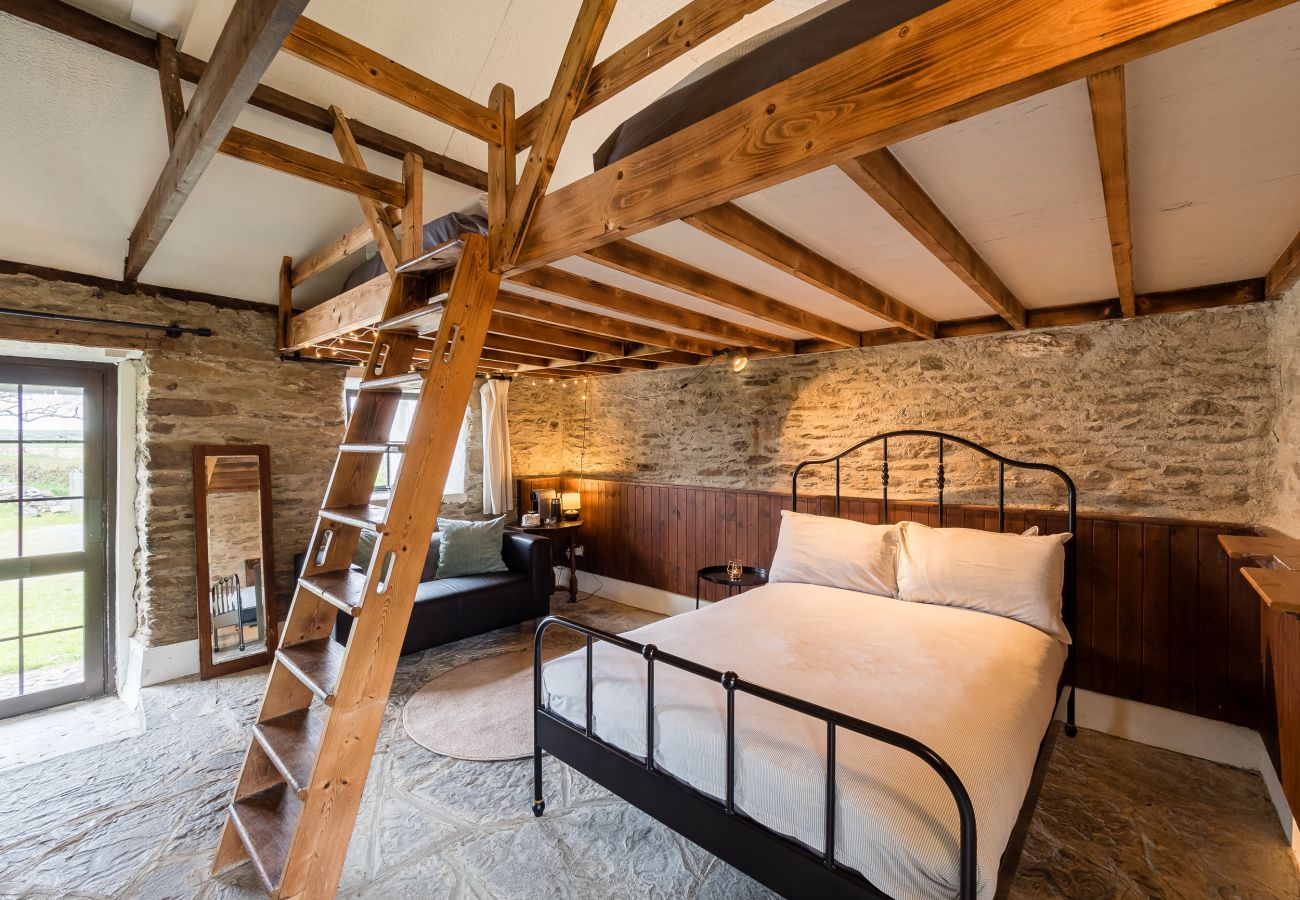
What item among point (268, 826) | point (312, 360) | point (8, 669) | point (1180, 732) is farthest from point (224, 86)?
point (1180, 732)

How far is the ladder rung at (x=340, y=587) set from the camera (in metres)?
1.61

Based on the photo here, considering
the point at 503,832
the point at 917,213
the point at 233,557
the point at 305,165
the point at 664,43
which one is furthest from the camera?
the point at 233,557

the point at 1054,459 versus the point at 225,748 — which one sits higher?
the point at 1054,459

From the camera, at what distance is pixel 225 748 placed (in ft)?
8.72

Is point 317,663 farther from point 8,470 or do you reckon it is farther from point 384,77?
point 8,470

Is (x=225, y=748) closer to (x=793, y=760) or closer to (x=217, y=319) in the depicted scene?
(x=217, y=319)

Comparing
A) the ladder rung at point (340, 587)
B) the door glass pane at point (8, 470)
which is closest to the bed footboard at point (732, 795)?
the ladder rung at point (340, 587)

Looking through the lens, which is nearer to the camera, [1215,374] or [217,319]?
[1215,374]

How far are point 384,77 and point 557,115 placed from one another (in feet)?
2.00

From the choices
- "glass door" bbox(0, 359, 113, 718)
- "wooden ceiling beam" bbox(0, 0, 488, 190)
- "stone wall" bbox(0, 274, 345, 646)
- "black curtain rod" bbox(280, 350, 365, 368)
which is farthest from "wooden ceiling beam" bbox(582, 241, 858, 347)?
"glass door" bbox(0, 359, 113, 718)

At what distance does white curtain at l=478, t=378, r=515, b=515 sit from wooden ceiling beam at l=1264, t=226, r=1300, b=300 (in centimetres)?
494

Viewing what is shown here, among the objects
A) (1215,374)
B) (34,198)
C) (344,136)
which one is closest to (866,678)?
(1215,374)

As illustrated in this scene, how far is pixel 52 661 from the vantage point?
3.22 meters

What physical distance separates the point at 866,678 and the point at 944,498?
1.92 m
